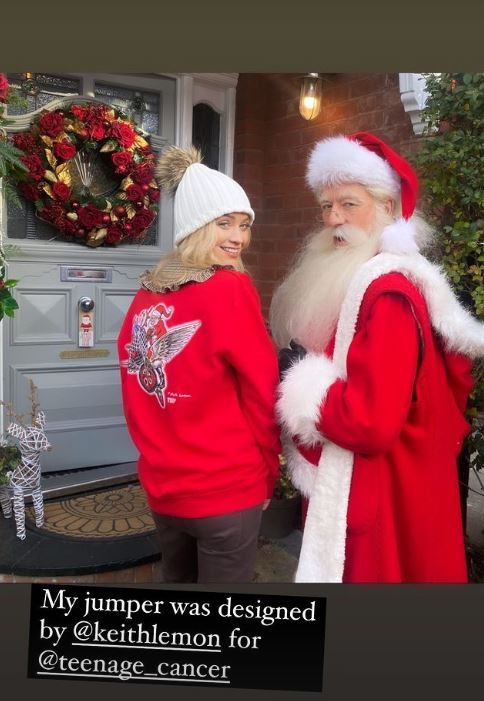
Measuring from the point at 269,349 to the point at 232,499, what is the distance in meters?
0.45

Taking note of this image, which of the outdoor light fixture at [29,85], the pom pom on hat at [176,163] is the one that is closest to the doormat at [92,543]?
the pom pom on hat at [176,163]

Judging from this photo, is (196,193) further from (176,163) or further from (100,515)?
(100,515)

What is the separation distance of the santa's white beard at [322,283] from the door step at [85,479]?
5.36 feet

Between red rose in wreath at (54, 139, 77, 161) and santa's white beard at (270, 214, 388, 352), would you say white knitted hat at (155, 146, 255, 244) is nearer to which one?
santa's white beard at (270, 214, 388, 352)

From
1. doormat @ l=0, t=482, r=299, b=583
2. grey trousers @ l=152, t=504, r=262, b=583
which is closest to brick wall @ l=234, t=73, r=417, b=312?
doormat @ l=0, t=482, r=299, b=583

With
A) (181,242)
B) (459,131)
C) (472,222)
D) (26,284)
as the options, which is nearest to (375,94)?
(459,131)

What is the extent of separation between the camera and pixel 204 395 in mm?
1737

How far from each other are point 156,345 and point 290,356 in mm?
427

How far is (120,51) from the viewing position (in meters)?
2.10

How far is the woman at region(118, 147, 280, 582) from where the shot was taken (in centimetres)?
172

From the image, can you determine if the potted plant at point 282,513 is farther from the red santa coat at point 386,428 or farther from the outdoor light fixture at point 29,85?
the outdoor light fixture at point 29,85

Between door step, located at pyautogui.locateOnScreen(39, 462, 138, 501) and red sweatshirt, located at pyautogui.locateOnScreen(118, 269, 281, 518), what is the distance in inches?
56.3

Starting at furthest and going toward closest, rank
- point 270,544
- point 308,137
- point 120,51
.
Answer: point 308,137
point 270,544
point 120,51

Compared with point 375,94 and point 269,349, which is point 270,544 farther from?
point 375,94
